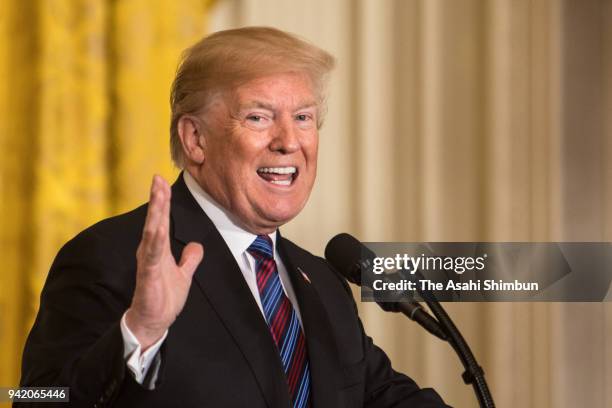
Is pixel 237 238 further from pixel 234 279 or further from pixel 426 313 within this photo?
pixel 426 313

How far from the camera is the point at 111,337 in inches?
38.7

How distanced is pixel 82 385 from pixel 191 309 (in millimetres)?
250

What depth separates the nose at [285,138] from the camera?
1.36 metres

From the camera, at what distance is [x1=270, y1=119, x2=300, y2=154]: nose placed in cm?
136

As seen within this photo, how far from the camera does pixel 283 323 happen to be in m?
1.33

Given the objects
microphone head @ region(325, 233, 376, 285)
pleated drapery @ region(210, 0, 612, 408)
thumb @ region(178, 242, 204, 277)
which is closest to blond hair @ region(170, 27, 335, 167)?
microphone head @ region(325, 233, 376, 285)

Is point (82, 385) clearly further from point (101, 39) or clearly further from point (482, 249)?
point (482, 249)

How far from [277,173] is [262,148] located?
5 centimetres

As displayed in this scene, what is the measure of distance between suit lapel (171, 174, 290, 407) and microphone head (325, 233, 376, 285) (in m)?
0.19

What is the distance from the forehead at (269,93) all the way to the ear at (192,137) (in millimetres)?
89

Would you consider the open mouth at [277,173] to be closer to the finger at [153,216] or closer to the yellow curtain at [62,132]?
the finger at [153,216]

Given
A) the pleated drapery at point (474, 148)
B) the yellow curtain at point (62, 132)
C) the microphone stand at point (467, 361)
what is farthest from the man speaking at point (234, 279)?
the pleated drapery at point (474, 148)

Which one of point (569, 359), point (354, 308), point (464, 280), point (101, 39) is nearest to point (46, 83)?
point (101, 39)

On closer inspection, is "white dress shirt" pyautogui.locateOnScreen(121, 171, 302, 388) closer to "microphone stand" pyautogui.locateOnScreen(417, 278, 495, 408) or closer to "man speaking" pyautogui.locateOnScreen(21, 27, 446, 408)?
"man speaking" pyautogui.locateOnScreen(21, 27, 446, 408)
